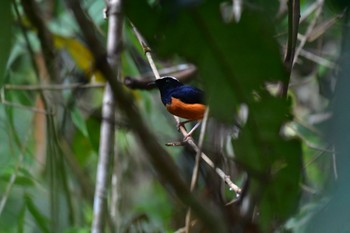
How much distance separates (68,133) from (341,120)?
104 inches

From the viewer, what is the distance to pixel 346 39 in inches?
21.1

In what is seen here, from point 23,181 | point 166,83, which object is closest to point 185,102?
point 166,83

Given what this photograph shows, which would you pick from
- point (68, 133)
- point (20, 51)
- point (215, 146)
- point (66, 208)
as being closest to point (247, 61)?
point (215, 146)

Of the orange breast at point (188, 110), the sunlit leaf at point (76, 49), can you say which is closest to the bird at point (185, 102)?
the orange breast at point (188, 110)

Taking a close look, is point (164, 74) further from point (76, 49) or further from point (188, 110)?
point (188, 110)

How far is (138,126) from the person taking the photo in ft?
1.76

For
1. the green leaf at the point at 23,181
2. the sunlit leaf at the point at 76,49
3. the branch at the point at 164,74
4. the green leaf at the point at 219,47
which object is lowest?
the green leaf at the point at 219,47

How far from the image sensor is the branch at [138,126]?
0.51 m

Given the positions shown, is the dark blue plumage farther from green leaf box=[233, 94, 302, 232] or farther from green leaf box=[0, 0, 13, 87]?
green leaf box=[0, 0, 13, 87]

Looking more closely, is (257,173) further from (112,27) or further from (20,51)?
(20,51)

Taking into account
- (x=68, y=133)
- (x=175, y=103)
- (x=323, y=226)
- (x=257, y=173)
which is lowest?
(x=323, y=226)

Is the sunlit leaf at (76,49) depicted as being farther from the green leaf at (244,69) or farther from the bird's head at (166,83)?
the green leaf at (244,69)

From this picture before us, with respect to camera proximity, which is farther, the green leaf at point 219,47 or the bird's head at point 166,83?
the bird's head at point 166,83

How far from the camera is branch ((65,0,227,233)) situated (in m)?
0.51
